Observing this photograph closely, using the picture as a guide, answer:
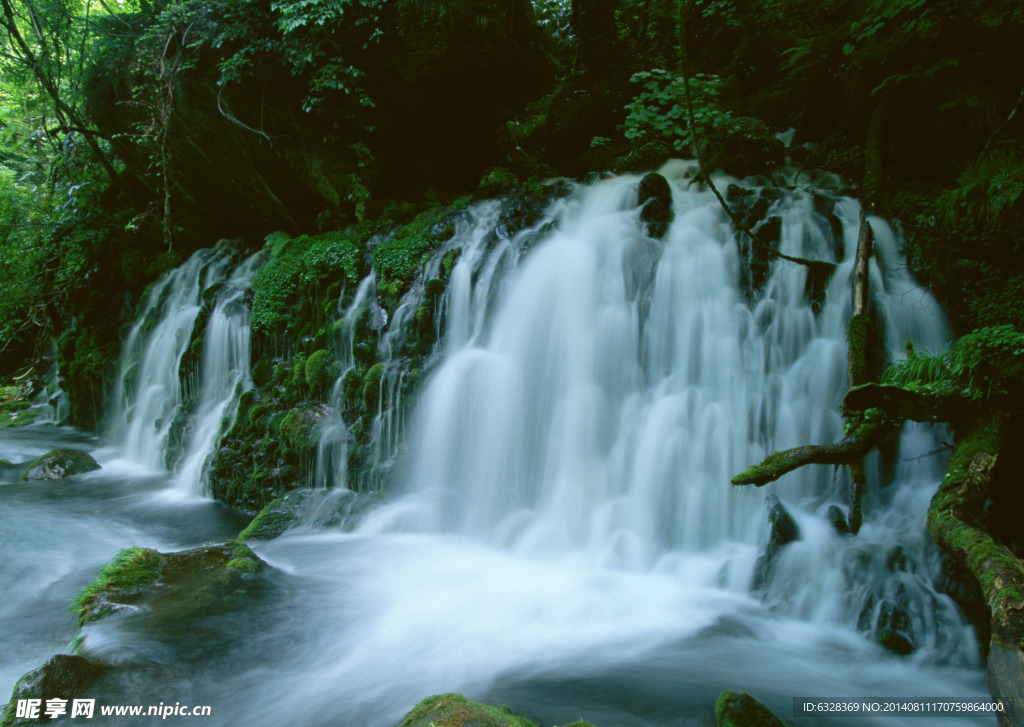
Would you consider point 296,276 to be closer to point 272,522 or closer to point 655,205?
point 272,522

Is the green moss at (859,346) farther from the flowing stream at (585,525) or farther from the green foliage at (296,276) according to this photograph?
the green foliage at (296,276)

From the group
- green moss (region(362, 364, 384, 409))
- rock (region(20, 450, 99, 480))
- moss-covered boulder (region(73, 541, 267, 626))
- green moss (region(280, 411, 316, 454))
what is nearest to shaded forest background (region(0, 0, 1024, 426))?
green moss (region(362, 364, 384, 409))

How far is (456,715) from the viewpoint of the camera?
261 centimetres

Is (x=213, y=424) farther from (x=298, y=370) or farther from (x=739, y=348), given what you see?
(x=739, y=348)

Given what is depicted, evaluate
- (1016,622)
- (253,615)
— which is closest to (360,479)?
(253,615)

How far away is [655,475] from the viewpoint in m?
5.21

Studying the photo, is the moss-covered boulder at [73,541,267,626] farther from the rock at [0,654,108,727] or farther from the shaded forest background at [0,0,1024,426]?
the shaded forest background at [0,0,1024,426]

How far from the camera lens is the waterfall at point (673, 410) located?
4.41 metres

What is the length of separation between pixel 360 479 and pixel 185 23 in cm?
718

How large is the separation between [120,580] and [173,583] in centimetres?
36

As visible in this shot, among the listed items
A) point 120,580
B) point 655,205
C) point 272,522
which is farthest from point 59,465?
point 655,205

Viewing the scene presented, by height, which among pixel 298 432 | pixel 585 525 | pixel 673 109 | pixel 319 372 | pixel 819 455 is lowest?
pixel 585 525

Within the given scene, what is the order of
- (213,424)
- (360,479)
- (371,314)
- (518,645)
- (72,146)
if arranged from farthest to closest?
(72,146)
(213,424)
(371,314)
(360,479)
(518,645)

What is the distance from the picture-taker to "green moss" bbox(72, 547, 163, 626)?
12.9ft
